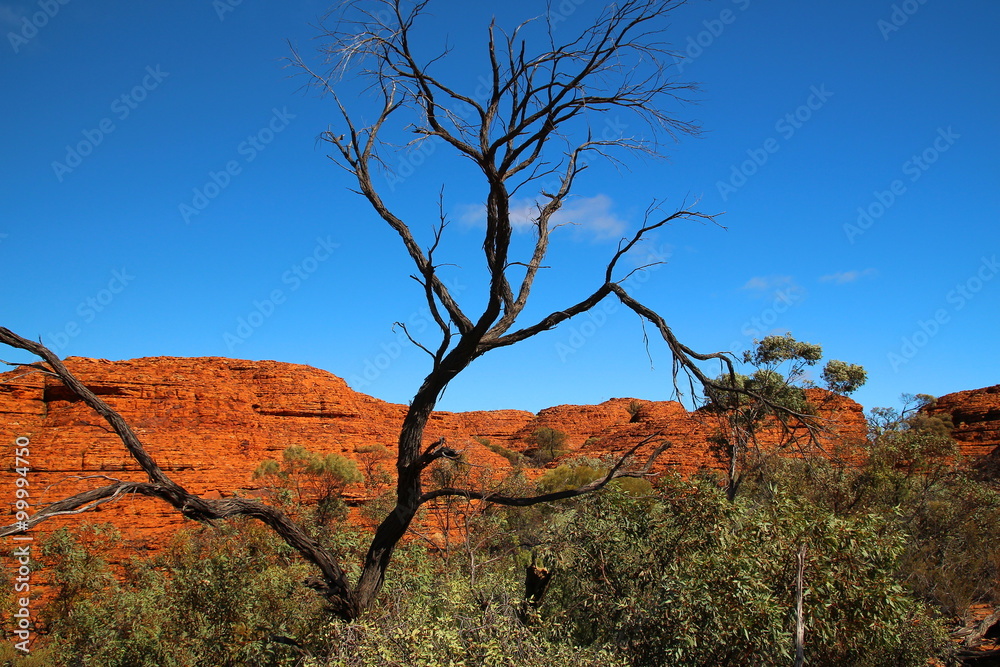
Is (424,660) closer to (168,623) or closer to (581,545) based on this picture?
(581,545)

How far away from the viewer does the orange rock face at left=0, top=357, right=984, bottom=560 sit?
1103 inches

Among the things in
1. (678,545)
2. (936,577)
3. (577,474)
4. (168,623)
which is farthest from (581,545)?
(577,474)

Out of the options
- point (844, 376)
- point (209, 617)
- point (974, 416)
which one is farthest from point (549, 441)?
point (209, 617)

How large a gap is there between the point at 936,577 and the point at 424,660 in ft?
45.2

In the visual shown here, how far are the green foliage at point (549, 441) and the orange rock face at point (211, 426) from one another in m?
4.43

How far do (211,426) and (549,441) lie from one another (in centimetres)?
3076

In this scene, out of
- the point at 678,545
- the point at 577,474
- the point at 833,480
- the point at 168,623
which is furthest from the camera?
the point at 577,474

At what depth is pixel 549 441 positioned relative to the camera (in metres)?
59.5

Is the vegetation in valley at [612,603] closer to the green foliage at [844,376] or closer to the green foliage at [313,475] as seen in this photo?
the green foliage at [313,475]

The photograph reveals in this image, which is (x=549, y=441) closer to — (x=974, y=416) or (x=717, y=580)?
(x=974, y=416)

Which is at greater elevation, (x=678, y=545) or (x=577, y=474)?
(x=577, y=474)

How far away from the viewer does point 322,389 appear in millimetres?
47094

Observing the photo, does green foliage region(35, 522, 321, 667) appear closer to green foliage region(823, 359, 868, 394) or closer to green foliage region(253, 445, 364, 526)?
green foliage region(253, 445, 364, 526)

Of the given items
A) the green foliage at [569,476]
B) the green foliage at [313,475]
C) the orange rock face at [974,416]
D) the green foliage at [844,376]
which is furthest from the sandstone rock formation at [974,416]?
the green foliage at [313,475]
